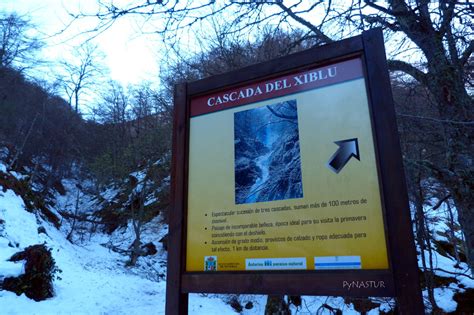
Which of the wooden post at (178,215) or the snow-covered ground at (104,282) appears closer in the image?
the wooden post at (178,215)

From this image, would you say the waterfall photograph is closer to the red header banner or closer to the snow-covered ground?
the red header banner

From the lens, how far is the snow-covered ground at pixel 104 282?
7.56m

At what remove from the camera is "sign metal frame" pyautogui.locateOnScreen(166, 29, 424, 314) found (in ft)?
5.52

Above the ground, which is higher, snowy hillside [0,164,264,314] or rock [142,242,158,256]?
rock [142,242,158,256]

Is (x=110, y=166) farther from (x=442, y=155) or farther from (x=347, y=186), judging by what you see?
(x=347, y=186)

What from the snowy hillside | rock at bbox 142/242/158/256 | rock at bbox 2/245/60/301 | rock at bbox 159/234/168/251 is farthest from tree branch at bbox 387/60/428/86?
rock at bbox 142/242/158/256

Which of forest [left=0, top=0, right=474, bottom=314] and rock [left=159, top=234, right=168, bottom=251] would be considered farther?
rock [left=159, top=234, right=168, bottom=251]

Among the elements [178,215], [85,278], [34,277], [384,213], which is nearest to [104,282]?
[85,278]

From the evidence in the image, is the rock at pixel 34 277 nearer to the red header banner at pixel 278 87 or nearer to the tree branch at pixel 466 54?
the red header banner at pixel 278 87

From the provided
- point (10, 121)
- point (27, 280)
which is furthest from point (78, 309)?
point (10, 121)

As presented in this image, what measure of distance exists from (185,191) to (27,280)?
7152 mm

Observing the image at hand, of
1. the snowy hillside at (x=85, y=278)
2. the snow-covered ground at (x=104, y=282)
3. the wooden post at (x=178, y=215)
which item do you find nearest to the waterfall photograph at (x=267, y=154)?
the wooden post at (x=178, y=215)

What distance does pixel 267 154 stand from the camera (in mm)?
2209

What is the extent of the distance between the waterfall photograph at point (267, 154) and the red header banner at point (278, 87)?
3.9 inches
